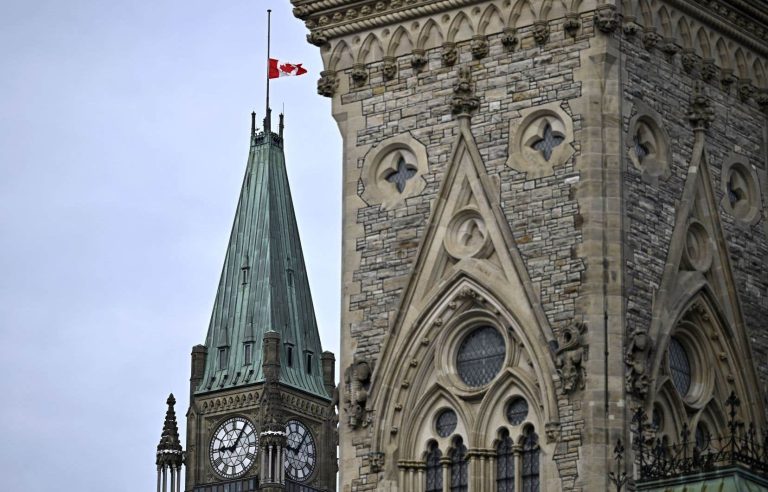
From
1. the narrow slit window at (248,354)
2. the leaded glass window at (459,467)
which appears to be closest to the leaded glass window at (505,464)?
the leaded glass window at (459,467)

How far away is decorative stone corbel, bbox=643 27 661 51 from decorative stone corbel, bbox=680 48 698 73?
2.98 feet

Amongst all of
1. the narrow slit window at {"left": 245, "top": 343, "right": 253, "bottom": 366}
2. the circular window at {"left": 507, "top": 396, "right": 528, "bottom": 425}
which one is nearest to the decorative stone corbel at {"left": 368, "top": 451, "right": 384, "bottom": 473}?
the circular window at {"left": 507, "top": 396, "right": 528, "bottom": 425}

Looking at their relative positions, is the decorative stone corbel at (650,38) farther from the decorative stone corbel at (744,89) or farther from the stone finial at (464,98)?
the stone finial at (464,98)

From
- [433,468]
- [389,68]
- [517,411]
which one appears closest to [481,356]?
[517,411]

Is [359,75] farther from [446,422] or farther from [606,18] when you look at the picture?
[446,422]

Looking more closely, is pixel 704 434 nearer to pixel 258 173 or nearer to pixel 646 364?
pixel 646 364

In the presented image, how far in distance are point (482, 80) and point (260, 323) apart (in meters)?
86.1

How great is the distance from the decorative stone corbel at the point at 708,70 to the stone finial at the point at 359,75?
547 cm

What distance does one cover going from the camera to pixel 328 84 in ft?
167

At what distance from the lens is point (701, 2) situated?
1976 inches

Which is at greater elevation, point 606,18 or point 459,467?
point 606,18

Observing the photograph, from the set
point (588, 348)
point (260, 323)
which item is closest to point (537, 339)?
point (588, 348)

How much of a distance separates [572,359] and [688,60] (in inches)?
235

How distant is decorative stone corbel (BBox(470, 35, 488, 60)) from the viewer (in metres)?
49.3
